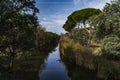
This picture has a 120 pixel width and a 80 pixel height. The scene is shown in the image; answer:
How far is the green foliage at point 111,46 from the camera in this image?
26.0m

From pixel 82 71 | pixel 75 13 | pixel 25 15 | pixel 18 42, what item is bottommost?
pixel 82 71

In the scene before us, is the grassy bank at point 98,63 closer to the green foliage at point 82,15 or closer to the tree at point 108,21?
the tree at point 108,21

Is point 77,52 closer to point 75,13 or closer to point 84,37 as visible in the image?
point 84,37

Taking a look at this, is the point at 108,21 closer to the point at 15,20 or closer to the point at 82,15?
the point at 15,20

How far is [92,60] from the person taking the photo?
30438mm

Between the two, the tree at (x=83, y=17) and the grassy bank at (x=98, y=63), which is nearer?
the grassy bank at (x=98, y=63)

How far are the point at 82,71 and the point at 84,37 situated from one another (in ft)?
74.7

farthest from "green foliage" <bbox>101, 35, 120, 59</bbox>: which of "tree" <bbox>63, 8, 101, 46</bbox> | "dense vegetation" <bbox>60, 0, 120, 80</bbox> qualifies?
"tree" <bbox>63, 8, 101, 46</bbox>

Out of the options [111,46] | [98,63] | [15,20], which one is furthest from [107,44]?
[15,20]

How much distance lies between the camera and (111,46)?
2636 cm

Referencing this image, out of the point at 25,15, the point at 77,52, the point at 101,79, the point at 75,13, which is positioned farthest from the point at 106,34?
the point at 75,13

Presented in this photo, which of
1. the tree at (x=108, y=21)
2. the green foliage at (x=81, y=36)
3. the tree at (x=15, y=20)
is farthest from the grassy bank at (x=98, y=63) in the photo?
the green foliage at (x=81, y=36)

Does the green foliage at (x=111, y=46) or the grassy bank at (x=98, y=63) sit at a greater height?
the green foliage at (x=111, y=46)

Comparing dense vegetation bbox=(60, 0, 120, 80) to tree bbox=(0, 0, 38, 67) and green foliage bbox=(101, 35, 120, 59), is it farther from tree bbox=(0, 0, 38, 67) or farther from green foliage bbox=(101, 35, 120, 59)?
tree bbox=(0, 0, 38, 67)
